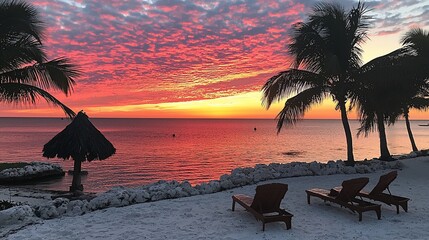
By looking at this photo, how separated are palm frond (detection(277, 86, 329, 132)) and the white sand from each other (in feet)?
19.6

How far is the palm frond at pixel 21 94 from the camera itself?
35.9 feet

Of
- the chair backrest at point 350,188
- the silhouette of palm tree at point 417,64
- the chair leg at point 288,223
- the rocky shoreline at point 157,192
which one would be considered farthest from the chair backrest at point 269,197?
the silhouette of palm tree at point 417,64

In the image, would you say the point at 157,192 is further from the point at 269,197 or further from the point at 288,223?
the point at 288,223

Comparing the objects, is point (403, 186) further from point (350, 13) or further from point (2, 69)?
point (2, 69)

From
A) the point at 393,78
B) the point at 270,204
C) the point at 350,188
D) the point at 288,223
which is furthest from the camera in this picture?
the point at 393,78

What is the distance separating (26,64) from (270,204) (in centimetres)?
950

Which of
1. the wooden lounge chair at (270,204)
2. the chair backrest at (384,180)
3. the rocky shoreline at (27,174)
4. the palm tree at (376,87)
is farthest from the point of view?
the rocky shoreline at (27,174)

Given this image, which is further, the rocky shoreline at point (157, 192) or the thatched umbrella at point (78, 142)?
the thatched umbrella at point (78, 142)

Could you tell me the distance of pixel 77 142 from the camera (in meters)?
12.9

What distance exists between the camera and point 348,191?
7.97m

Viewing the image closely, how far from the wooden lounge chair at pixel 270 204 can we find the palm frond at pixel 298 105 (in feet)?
26.1

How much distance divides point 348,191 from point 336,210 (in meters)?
0.83

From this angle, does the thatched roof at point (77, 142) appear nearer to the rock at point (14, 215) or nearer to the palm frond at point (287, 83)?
the rock at point (14, 215)

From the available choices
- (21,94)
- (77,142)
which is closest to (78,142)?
(77,142)
